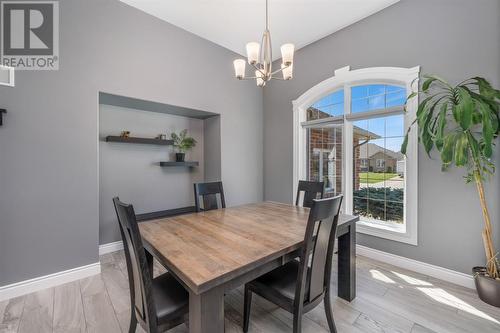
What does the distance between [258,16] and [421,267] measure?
12.2ft

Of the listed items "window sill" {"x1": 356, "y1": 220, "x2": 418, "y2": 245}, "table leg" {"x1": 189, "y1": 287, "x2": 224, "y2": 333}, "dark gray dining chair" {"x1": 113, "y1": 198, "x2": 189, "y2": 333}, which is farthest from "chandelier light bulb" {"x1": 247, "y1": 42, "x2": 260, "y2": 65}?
"window sill" {"x1": 356, "y1": 220, "x2": 418, "y2": 245}

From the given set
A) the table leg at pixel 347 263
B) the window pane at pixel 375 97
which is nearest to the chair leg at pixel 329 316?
the table leg at pixel 347 263

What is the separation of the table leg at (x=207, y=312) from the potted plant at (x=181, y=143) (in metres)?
2.87

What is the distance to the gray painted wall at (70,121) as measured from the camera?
2.10 metres

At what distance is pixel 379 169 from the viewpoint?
2.98 metres

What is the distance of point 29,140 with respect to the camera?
85.4 inches

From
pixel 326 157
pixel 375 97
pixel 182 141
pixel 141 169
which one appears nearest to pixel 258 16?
pixel 375 97

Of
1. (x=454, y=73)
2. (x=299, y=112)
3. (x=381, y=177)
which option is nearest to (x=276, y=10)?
(x=299, y=112)

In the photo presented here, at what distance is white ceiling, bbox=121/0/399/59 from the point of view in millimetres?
2725

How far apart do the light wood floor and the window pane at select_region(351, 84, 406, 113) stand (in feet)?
6.95

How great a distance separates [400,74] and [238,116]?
2.45m

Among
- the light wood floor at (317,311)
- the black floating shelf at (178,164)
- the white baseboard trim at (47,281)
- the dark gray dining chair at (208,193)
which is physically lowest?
the light wood floor at (317,311)

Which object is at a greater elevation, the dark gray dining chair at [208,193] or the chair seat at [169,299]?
the dark gray dining chair at [208,193]

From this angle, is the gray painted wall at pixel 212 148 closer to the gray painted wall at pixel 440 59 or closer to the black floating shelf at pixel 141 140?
the black floating shelf at pixel 141 140
